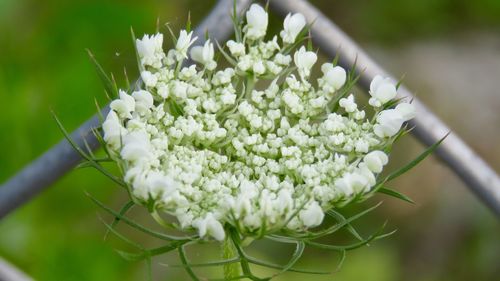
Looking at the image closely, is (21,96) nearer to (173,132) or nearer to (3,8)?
(3,8)

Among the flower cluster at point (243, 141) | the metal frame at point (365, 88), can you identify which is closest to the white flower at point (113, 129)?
the flower cluster at point (243, 141)

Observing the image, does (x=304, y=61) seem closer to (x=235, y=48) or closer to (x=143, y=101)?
(x=235, y=48)

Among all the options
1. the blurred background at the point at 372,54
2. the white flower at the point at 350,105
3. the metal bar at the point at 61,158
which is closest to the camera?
the white flower at the point at 350,105

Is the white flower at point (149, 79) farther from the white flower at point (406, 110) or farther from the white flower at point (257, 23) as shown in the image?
the white flower at point (406, 110)

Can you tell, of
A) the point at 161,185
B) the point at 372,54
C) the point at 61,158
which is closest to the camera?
the point at 161,185

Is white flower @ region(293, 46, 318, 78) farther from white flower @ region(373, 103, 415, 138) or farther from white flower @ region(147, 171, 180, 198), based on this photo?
white flower @ region(147, 171, 180, 198)

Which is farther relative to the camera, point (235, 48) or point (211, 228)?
point (235, 48)

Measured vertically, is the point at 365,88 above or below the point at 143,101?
above

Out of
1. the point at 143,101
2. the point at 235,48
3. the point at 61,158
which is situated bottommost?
the point at 61,158

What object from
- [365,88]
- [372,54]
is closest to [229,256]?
[365,88]
